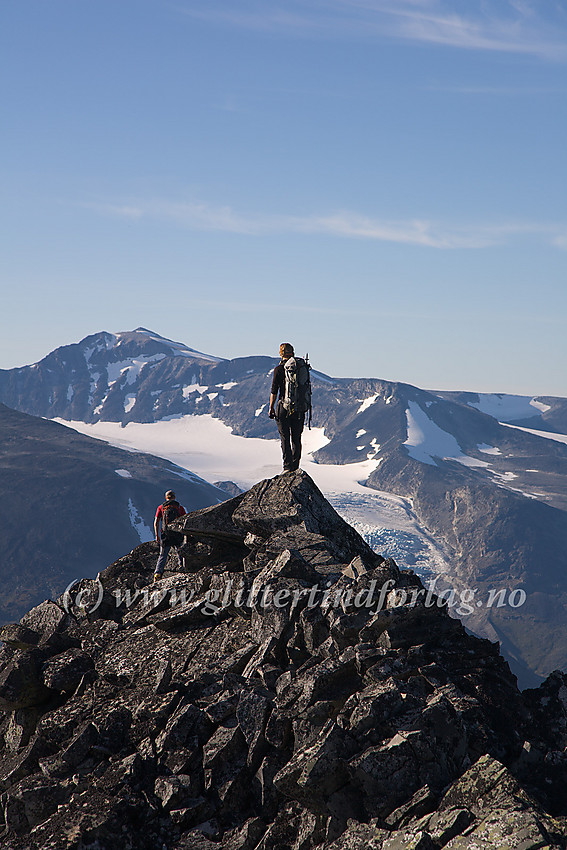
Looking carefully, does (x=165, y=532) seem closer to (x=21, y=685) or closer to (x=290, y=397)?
(x=290, y=397)

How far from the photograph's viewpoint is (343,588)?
22609 mm

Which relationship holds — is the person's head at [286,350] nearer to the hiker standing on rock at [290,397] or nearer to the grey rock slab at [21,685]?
the hiker standing on rock at [290,397]

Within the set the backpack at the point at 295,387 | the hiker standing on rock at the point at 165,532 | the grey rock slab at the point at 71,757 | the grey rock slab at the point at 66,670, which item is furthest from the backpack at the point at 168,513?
the grey rock slab at the point at 71,757

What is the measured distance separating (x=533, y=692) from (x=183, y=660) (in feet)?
36.4

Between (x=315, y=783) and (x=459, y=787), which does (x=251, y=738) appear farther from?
(x=459, y=787)

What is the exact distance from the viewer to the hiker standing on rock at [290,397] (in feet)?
107

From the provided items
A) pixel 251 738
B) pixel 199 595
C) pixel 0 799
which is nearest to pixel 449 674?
pixel 251 738

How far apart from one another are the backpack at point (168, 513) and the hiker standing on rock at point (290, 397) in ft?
Result: 18.1

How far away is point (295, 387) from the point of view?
32.6 m

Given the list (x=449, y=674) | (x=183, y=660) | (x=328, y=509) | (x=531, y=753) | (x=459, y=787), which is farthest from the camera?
(x=328, y=509)

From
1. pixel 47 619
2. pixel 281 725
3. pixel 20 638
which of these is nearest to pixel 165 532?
pixel 47 619

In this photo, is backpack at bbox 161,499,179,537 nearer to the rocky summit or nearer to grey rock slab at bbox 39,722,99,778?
the rocky summit

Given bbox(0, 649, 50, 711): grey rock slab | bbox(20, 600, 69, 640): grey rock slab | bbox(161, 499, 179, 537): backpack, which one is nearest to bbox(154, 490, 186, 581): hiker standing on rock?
bbox(161, 499, 179, 537): backpack

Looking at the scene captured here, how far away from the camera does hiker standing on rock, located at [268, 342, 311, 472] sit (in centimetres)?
3269
